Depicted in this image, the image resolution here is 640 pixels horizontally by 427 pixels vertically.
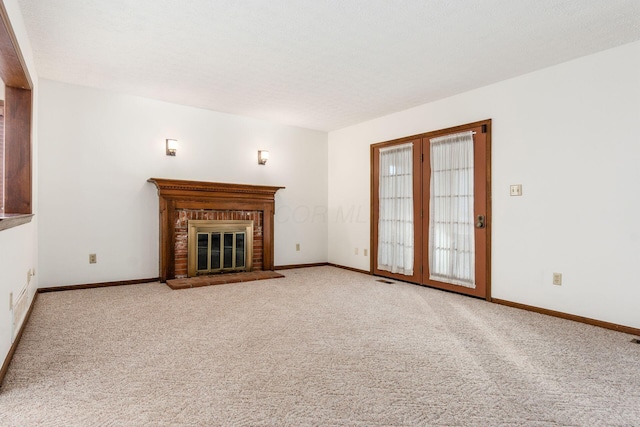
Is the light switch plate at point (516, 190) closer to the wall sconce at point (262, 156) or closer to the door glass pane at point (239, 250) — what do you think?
the wall sconce at point (262, 156)

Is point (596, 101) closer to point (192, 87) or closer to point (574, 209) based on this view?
point (574, 209)

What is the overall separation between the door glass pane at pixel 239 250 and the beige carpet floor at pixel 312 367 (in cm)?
171

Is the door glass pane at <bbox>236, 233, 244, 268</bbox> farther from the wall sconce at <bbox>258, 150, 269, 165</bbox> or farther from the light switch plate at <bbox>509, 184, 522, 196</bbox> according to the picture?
the light switch plate at <bbox>509, 184, 522, 196</bbox>

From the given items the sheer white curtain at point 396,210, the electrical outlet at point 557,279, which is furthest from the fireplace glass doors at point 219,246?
the electrical outlet at point 557,279

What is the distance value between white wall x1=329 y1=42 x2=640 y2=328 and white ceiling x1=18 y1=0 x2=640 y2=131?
0.77 feet

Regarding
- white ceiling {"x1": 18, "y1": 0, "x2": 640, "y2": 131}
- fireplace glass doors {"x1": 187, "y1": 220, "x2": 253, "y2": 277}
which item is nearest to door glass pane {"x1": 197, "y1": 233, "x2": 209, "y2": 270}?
fireplace glass doors {"x1": 187, "y1": 220, "x2": 253, "y2": 277}

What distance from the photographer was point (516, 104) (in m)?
3.73

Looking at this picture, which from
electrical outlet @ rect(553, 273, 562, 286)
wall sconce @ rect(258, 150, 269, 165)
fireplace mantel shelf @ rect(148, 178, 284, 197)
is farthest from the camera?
wall sconce @ rect(258, 150, 269, 165)

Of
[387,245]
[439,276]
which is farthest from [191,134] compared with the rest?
[439,276]

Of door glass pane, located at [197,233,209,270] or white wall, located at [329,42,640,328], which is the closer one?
white wall, located at [329,42,640,328]

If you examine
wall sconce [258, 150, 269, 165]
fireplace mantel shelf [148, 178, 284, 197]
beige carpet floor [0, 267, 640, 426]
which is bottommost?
beige carpet floor [0, 267, 640, 426]

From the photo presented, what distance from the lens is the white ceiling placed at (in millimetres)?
2555

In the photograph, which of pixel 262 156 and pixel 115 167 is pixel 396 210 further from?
pixel 115 167

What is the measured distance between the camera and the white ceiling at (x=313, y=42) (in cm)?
255
